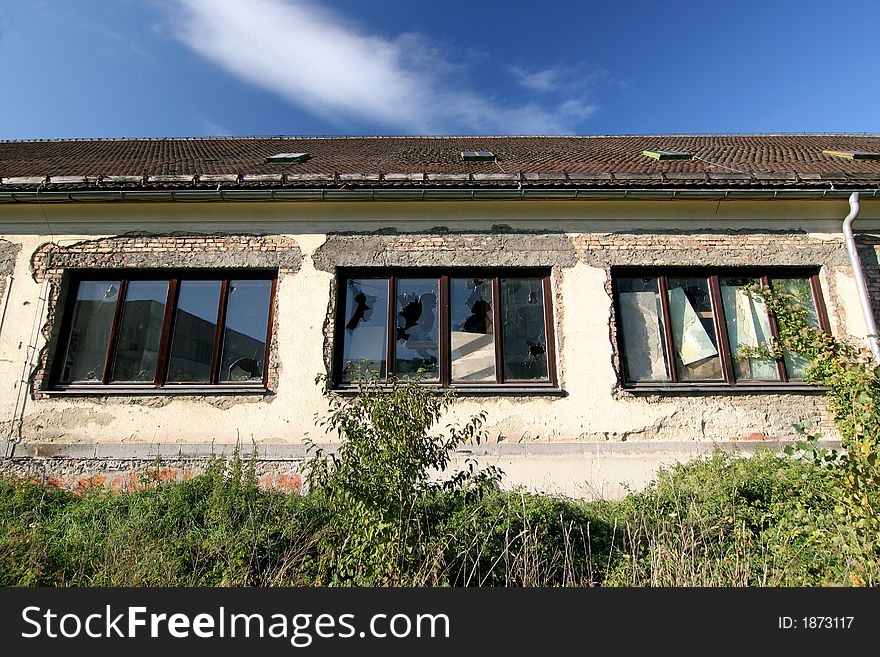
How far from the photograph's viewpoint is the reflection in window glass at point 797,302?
21.0 feet

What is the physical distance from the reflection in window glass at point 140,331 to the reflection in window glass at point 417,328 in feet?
10.5

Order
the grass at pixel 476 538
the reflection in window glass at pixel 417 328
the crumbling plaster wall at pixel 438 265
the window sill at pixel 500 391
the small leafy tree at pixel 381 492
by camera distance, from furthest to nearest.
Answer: the reflection in window glass at pixel 417 328 → the window sill at pixel 500 391 → the crumbling plaster wall at pixel 438 265 → the grass at pixel 476 538 → the small leafy tree at pixel 381 492

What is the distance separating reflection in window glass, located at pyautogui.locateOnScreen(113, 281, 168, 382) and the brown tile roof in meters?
1.40

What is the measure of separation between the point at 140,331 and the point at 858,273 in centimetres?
943

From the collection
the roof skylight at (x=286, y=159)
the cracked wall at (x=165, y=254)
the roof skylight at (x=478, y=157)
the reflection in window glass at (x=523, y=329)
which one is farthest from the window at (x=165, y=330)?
the roof skylight at (x=478, y=157)

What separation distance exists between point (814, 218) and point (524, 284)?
406 cm

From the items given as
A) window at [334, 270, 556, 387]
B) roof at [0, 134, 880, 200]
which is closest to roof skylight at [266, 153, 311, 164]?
roof at [0, 134, 880, 200]

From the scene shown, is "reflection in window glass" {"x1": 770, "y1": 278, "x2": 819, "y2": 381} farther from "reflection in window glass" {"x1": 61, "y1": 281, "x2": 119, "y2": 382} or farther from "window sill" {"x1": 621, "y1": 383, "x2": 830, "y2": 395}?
"reflection in window glass" {"x1": 61, "y1": 281, "x2": 119, "y2": 382}

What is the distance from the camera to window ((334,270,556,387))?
643 centimetres

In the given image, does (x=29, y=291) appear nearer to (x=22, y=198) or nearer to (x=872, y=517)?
(x=22, y=198)

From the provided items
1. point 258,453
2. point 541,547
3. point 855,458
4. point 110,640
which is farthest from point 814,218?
point 110,640

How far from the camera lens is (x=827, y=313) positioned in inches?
256

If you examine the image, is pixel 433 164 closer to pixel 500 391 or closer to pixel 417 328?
pixel 417 328

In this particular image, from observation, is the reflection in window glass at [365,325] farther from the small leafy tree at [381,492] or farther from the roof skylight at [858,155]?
the roof skylight at [858,155]
